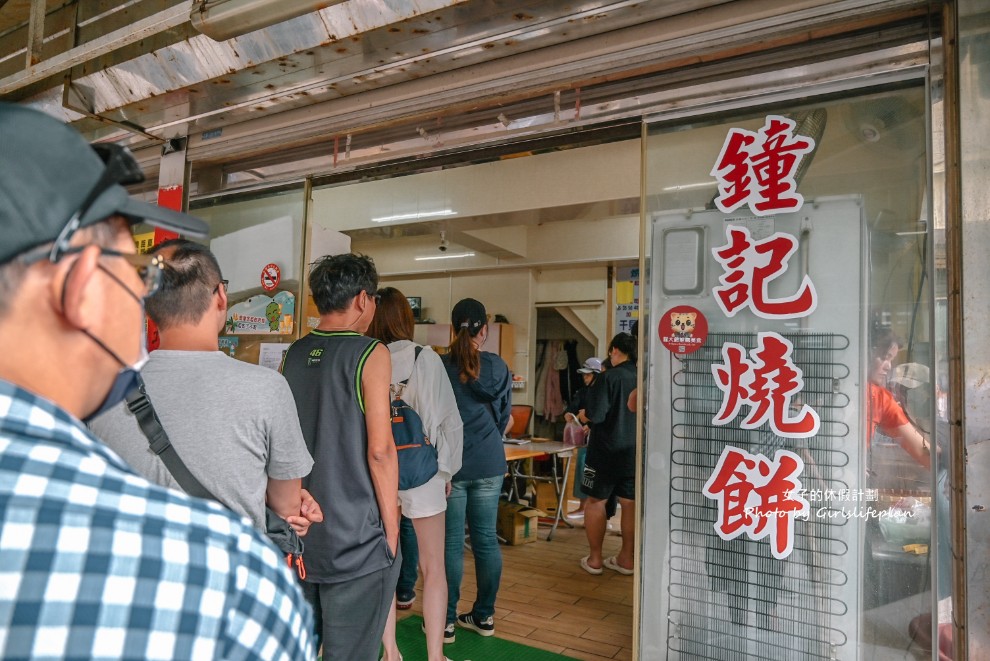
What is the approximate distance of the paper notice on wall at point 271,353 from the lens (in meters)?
3.56

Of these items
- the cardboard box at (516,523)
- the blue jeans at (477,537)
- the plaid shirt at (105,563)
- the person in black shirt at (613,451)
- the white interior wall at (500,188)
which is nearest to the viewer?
the plaid shirt at (105,563)

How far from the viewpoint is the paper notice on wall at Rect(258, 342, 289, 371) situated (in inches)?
140

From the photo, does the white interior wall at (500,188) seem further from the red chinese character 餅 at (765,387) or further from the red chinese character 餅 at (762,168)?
the red chinese character 餅 at (765,387)

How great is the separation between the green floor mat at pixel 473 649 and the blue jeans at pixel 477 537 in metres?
0.12

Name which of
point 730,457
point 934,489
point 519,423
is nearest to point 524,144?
point 730,457

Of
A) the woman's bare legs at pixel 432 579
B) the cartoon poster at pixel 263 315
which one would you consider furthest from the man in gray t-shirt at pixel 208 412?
the cartoon poster at pixel 263 315

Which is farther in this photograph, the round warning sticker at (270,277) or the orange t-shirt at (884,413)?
the round warning sticker at (270,277)

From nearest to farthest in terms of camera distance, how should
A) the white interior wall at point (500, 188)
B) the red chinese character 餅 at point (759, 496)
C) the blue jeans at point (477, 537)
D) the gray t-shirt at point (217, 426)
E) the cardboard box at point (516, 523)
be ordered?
the gray t-shirt at point (217, 426) → the red chinese character 餅 at point (759, 496) → the blue jeans at point (477, 537) → the cardboard box at point (516, 523) → the white interior wall at point (500, 188)

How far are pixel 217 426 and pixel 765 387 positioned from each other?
67.5 inches

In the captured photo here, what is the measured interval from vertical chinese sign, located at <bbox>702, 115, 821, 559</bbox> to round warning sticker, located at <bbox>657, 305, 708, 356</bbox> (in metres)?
0.09

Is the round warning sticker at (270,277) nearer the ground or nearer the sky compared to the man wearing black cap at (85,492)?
nearer the sky

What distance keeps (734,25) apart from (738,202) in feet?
1.87

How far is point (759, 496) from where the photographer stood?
7.23 ft

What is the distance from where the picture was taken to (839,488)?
209 cm
